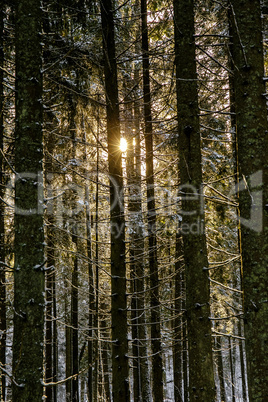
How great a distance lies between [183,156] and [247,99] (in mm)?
1525

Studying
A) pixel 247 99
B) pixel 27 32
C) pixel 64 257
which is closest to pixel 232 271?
pixel 64 257

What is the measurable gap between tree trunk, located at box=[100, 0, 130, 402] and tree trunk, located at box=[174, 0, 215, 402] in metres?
1.64

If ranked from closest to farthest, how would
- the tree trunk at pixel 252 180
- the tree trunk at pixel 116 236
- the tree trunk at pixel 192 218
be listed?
the tree trunk at pixel 252 180, the tree trunk at pixel 192 218, the tree trunk at pixel 116 236

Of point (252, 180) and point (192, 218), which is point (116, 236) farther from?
point (252, 180)

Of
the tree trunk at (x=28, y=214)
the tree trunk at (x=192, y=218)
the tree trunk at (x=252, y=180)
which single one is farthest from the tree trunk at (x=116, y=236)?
the tree trunk at (x=252, y=180)

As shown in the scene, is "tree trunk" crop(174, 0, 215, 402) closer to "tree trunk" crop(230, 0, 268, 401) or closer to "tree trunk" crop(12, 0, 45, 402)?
"tree trunk" crop(230, 0, 268, 401)

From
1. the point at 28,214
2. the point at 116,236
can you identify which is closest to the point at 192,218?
the point at 116,236

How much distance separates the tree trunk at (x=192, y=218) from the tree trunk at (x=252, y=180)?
1133mm

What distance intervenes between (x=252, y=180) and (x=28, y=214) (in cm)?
300

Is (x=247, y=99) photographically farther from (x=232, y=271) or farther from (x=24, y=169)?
(x=232, y=271)

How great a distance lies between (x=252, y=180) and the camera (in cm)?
427

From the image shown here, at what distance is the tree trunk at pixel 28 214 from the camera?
4.48m

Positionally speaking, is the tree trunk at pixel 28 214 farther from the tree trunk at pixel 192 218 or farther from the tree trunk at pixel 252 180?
the tree trunk at pixel 252 180

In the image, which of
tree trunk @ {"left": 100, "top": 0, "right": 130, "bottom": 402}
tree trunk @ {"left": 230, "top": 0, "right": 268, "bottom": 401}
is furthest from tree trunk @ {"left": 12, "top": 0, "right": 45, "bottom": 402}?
tree trunk @ {"left": 230, "top": 0, "right": 268, "bottom": 401}
